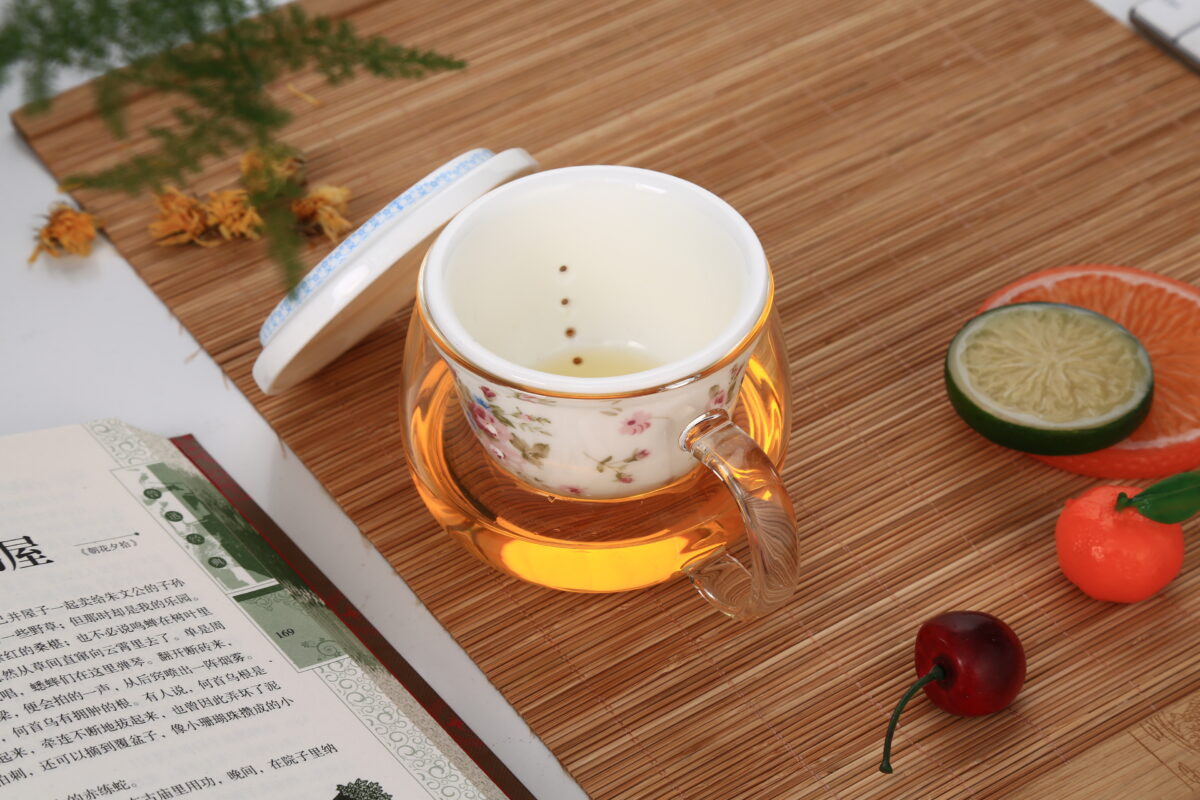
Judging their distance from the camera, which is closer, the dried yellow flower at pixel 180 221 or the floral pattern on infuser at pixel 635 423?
the floral pattern on infuser at pixel 635 423

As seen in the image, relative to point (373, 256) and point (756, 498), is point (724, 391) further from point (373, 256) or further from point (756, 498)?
point (373, 256)

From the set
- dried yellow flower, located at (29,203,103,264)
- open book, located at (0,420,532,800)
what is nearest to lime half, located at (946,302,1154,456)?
open book, located at (0,420,532,800)

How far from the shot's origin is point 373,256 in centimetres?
65

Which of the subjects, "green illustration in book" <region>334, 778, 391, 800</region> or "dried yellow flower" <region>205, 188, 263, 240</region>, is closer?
"green illustration in book" <region>334, 778, 391, 800</region>

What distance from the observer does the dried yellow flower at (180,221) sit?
32.7 inches

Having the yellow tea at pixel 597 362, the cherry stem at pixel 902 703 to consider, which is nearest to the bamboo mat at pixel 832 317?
the cherry stem at pixel 902 703

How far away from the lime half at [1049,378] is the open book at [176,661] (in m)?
0.34

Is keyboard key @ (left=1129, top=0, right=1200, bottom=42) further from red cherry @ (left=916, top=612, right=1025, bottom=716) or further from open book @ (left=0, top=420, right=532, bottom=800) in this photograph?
open book @ (left=0, top=420, right=532, bottom=800)

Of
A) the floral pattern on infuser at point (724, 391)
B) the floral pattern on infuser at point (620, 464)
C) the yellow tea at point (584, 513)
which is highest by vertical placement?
the floral pattern on infuser at point (724, 391)

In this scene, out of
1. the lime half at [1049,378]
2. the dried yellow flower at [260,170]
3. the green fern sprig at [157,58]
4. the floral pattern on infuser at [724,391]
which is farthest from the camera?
the dried yellow flower at [260,170]

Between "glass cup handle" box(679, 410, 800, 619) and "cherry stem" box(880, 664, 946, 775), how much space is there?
75 millimetres

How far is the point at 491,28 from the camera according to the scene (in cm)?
98

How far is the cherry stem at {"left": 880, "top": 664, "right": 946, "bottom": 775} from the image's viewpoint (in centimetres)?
57

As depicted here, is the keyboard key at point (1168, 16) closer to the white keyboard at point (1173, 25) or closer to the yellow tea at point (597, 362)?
the white keyboard at point (1173, 25)
